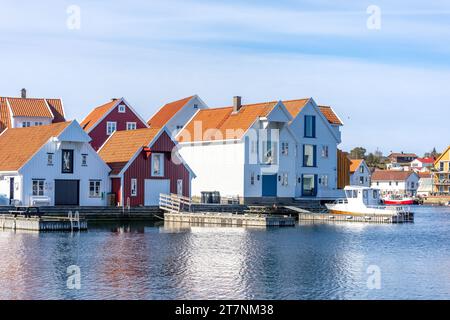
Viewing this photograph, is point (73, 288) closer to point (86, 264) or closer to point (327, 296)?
point (86, 264)

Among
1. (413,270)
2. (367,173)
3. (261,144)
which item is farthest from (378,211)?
(367,173)

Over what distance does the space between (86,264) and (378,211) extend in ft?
119

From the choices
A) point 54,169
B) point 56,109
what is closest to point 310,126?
point 56,109

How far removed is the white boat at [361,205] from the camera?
69.3m

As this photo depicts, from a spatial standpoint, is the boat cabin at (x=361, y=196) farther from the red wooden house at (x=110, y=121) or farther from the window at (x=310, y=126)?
the red wooden house at (x=110, y=121)

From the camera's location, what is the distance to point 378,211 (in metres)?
68.6

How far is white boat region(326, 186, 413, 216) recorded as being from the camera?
6931 cm

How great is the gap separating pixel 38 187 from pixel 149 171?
353 inches

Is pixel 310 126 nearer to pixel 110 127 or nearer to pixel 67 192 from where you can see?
pixel 110 127

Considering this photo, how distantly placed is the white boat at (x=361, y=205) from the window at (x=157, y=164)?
14.5 m

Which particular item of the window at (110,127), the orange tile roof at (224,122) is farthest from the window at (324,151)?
the window at (110,127)

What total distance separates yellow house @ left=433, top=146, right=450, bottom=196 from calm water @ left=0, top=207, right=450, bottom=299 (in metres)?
98.3

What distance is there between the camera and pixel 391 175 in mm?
187125

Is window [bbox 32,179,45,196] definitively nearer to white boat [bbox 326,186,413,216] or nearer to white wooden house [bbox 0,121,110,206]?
white wooden house [bbox 0,121,110,206]
